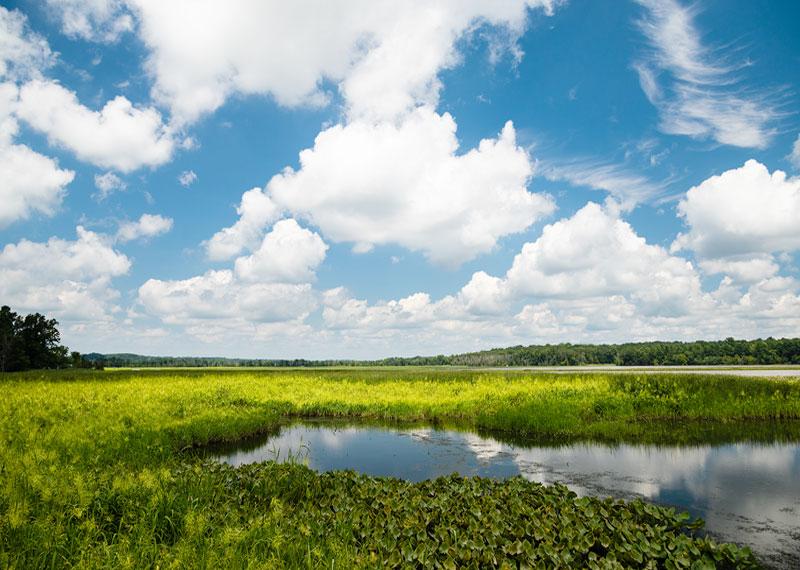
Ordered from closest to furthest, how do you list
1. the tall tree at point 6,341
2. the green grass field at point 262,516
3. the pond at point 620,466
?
the green grass field at point 262,516 < the pond at point 620,466 < the tall tree at point 6,341

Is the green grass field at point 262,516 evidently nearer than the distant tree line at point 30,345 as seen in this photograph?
Yes

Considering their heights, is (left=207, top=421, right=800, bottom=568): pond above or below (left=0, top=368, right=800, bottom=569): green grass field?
below

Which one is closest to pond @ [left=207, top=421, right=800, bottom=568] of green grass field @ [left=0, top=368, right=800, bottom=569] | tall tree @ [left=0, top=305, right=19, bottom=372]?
green grass field @ [left=0, top=368, right=800, bottom=569]

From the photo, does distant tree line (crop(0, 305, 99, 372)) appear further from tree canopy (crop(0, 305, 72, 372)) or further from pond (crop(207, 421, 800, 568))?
pond (crop(207, 421, 800, 568))

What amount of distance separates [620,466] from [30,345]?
118115 mm

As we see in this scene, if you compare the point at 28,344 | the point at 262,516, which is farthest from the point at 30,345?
the point at 262,516

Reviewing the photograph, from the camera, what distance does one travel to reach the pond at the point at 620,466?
41.8 ft

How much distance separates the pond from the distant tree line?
9492cm

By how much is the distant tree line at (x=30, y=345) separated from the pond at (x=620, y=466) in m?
94.9

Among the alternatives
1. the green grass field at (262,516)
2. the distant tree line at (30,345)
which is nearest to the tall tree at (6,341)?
the distant tree line at (30,345)

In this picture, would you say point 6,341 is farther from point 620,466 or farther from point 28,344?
point 620,466

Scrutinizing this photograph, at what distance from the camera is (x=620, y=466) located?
60.5 feet

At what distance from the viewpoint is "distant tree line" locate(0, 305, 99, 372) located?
301ft

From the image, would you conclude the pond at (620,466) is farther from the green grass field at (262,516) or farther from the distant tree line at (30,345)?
the distant tree line at (30,345)
